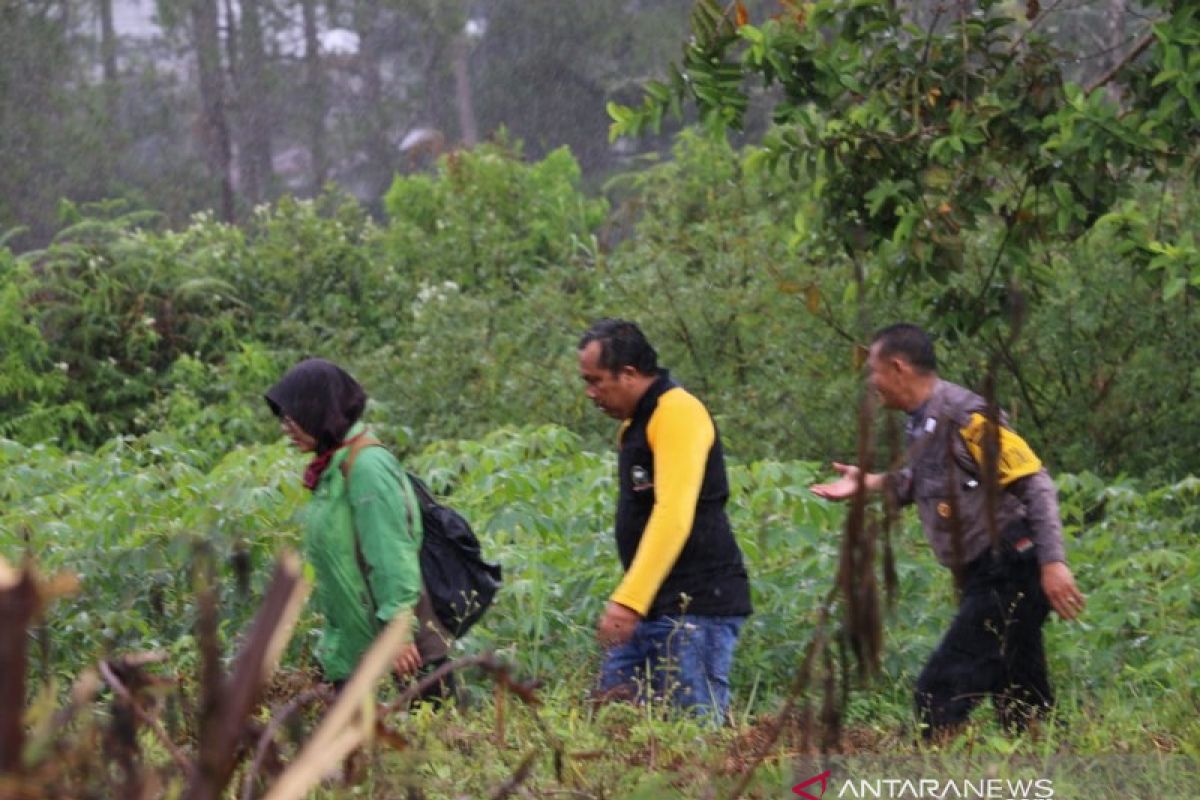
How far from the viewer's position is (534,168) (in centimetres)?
1980

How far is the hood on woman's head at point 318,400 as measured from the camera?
16.7ft

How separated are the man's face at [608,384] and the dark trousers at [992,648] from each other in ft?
3.74

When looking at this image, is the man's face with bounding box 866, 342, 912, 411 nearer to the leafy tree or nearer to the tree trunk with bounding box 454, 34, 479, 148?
the leafy tree

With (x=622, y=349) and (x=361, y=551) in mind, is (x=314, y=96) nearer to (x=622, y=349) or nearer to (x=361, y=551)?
(x=622, y=349)

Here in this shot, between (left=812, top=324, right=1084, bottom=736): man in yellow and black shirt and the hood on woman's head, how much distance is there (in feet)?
4.65

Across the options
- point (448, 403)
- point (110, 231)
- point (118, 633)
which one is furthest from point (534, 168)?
point (118, 633)

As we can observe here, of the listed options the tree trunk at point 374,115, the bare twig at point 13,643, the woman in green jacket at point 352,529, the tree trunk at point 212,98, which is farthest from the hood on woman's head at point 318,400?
the tree trunk at point 374,115

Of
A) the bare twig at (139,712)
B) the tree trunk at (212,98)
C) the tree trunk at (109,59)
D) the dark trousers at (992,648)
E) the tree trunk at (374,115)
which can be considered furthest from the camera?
the tree trunk at (374,115)

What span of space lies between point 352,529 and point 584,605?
74.4 inches

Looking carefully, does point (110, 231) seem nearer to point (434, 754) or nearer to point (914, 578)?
point (914, 578)

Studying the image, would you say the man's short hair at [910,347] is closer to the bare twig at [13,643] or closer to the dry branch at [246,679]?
the dry branch at [246,679]

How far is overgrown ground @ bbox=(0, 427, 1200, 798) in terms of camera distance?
12.8ft

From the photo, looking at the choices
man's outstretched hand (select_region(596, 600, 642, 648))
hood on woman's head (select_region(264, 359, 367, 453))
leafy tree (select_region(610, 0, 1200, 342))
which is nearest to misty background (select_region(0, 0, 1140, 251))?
leafy tree (select_region(610, 0, 1200, 342))

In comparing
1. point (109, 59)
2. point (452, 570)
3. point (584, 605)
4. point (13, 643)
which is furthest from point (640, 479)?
point (109, 59)
